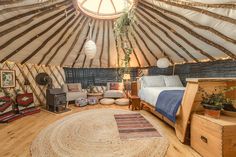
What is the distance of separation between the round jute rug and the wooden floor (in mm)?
119

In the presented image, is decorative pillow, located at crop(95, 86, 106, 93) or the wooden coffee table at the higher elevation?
decorative pillow, located at crop(95, 86, 106, 93)

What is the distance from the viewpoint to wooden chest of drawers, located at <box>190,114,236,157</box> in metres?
1.77

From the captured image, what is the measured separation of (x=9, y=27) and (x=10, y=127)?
2121mm

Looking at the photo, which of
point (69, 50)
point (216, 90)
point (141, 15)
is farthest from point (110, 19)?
point (216, 90)

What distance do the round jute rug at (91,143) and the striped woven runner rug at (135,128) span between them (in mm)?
110

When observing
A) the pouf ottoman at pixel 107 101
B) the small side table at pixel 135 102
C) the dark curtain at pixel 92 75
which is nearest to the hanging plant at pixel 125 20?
the small side table at pixel 135 102

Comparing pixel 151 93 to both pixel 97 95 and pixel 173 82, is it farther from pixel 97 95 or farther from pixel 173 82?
pixel 97 95

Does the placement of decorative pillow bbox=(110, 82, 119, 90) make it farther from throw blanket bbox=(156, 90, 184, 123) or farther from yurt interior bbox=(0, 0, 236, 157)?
throw blanket bbox=(156, 90, 184, 123)

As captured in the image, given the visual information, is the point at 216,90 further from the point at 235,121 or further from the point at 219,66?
the point at 219,66

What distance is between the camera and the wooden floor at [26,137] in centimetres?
224

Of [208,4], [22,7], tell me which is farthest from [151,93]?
[22,7]

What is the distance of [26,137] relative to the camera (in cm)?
283

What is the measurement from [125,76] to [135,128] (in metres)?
3.14

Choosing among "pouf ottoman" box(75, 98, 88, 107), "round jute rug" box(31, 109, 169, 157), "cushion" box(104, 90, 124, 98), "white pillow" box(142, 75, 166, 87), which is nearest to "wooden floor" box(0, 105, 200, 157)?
"round jute rug" box(31, 109, 169, 157)
